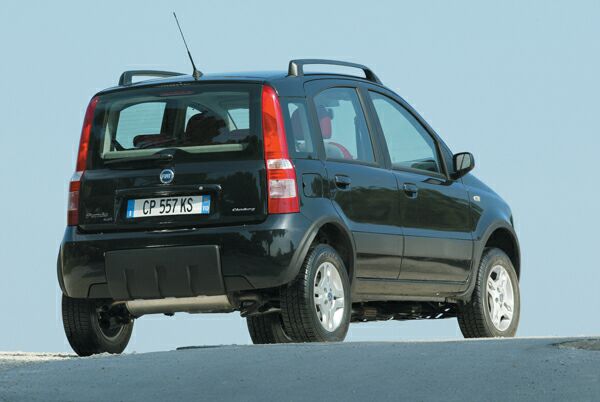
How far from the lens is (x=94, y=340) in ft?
37.1

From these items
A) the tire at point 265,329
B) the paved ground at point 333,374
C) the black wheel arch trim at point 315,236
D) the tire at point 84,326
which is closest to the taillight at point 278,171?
the black wheel arch trim at point 315,236

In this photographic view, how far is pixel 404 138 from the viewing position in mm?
12305

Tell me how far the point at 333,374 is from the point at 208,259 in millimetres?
2472

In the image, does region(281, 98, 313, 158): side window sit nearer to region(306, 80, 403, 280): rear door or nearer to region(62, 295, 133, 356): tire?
region(306, 80, 403, 280): rear door

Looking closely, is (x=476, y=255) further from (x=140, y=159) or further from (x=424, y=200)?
(x=140, y=159)

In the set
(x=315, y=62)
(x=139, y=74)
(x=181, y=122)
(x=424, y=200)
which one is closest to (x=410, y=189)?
(x=424, y=200)

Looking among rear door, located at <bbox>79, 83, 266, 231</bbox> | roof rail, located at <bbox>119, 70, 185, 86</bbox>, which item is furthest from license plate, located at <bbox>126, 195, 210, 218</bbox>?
roof rail, located at <bbox>119, 70, 185, 86</bbox>

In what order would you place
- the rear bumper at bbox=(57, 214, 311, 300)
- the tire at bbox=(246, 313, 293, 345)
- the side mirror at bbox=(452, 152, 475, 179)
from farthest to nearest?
the side mirror at bbox=(452, 152, 475, 179) < the tire at bbox=(246, 313, 293, 345) < the rear bumper at bbox=(57, 214, 311, 300)

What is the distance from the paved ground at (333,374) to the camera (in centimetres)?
749

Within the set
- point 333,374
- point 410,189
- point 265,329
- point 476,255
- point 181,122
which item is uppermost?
point 181,122

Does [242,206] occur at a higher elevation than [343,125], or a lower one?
lower

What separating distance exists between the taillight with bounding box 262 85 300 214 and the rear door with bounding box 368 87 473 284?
1578 mm

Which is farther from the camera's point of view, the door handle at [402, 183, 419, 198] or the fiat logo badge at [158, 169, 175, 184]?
the door handle at [402, 183, 419, 198]

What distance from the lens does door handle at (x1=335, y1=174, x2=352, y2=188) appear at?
1088 cm
